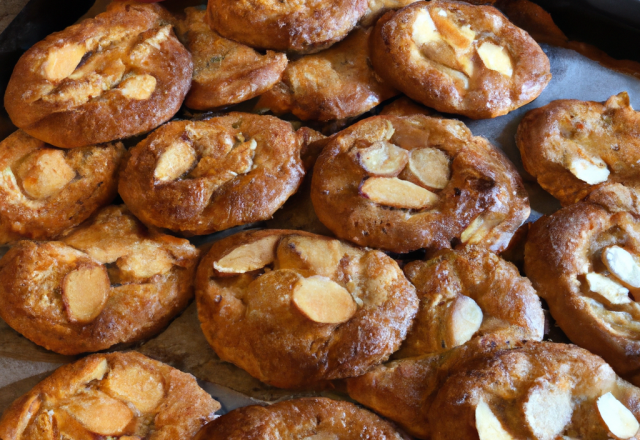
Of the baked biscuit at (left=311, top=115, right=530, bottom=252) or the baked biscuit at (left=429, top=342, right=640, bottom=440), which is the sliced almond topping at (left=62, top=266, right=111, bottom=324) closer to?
the baked biscuit at (left=311, top=115, right=530, bottom=252)

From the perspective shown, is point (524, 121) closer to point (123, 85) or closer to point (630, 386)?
point (630, 386)

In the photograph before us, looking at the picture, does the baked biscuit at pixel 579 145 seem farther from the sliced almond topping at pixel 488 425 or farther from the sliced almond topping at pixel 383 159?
the sliced almond topping at pixel 488 425

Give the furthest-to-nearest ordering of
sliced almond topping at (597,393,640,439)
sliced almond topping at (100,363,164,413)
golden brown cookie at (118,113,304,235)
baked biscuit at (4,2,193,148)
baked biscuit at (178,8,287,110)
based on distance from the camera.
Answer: baked biscuit at (178,8,287,110)
baked biscuit at (4,2,193,148)
golden brown cookie at (118,113,304,235)
sliced almond topping at (100,363,164,413)
sliced almond topping at (597,393,640,439)


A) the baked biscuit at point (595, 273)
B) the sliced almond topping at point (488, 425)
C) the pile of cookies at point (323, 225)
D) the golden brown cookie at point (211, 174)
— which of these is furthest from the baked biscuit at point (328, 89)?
the sliced almond topping at point (488, 425)

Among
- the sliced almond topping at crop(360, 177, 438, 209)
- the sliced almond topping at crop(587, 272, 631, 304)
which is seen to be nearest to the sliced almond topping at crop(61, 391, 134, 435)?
the sliced almond topping at crop(360, 177, 438, 209)

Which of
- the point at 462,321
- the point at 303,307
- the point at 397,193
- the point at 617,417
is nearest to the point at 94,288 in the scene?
the point at 303,307
